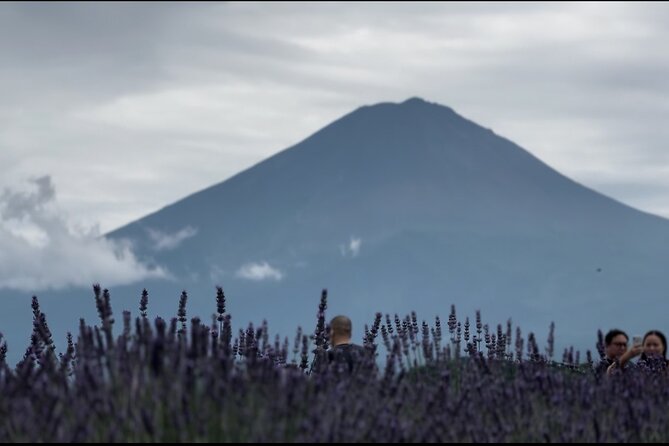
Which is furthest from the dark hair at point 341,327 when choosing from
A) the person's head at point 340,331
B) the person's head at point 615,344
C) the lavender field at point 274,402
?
the person's head at point 615,344

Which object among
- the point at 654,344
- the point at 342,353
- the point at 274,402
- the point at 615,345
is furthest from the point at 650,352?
the point at 274,402

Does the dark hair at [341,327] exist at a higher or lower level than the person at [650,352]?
higher

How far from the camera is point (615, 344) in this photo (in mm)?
10281

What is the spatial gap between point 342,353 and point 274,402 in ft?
9.76

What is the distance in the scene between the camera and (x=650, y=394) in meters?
8.19

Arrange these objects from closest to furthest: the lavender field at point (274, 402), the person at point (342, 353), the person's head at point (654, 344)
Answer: the lavender field at point (274, 402)
the person at point (342, 353)
the person's head at point (654, 344)

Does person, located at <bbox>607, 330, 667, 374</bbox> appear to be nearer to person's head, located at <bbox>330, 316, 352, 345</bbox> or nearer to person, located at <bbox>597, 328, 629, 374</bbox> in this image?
person, located at <bbox>597, 328, 629, 374</bbox>

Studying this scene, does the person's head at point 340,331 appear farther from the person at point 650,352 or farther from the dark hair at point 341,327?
the person at point 650,352

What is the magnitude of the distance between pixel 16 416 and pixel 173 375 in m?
0.78

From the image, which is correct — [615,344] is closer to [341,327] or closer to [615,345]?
[615,345]

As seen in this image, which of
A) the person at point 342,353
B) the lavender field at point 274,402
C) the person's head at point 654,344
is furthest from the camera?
the person's head at point 654,344

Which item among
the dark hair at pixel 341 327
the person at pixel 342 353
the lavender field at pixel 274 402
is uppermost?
the dark hair at pixel 341 327

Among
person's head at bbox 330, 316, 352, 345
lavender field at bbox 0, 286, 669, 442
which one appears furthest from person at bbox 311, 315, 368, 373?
lavender field at bbox 0, 286, 669, 442

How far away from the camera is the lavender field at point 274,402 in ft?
20.0
